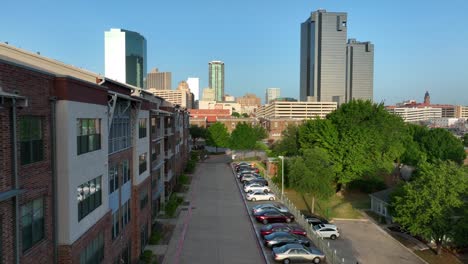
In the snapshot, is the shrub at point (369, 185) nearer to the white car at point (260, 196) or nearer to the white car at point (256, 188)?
the white car at point (256, 188)

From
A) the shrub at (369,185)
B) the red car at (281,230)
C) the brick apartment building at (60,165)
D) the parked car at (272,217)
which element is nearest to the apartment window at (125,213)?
the brick apartment building at (60,165)

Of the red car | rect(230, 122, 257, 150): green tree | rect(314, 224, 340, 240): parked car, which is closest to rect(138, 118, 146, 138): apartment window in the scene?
the red car

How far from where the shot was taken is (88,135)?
577 inches

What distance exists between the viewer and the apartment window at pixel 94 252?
46.3 feet

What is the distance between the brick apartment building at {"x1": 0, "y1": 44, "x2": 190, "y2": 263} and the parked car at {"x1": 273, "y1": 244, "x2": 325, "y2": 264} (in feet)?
30.9

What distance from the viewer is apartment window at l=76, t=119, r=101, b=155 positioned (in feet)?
45.1

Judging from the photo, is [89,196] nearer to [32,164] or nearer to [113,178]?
[113,178]

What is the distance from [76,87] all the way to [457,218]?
2689 cm

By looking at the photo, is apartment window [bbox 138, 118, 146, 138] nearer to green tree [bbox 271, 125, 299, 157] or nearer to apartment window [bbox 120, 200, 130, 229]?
apartment window [bbox 120, 200, 130, 229]

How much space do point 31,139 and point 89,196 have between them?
4.41 meters

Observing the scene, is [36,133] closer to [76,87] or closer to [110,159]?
[76,87]

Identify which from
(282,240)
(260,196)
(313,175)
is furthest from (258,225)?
(260,196)

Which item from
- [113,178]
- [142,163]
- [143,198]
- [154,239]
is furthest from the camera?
[154,239]

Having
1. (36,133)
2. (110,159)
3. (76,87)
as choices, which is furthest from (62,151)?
(110,159)
